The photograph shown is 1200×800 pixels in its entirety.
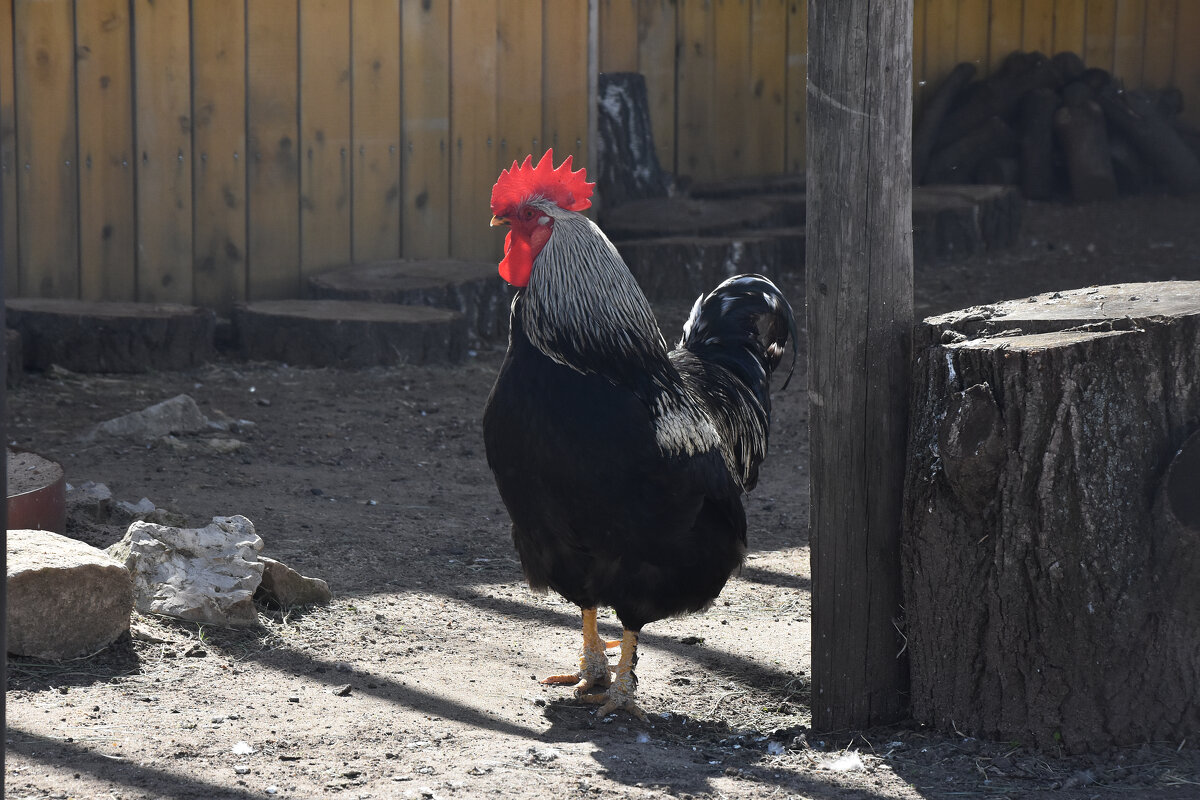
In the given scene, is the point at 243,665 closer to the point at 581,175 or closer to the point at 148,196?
the point at 581,175

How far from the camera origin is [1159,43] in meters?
14.4

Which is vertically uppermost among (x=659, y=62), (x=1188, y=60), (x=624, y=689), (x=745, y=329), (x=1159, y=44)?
(x=1159, y=44)

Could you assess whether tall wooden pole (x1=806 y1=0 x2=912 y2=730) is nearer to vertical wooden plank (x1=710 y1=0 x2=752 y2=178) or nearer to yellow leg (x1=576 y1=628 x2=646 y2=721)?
yellow leg (x1=576 y1=628 x2=646 y2=721)

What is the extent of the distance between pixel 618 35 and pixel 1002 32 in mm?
4857

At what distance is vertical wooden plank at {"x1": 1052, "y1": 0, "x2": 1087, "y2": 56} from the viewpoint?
45.9 feet

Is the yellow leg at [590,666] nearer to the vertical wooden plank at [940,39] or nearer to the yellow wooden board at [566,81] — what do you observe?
the yellow wooden board at [566,81]

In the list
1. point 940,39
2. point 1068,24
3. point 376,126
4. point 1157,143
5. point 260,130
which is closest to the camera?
point 260,130

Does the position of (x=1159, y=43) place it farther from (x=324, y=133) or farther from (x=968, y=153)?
(x=324, y=133)

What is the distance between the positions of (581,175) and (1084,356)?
1677mm

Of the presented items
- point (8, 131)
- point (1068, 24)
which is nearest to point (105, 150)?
point (8, 131)

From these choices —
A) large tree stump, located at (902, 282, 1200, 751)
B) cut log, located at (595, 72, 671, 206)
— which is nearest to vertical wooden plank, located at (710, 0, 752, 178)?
cut log, located at (595, 72, 671, 206)

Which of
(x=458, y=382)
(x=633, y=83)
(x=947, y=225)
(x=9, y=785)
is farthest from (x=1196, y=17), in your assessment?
(x=9, y=785)

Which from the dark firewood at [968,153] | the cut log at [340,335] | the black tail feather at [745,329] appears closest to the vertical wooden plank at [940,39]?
the dark firewood at [968,153]

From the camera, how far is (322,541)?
5.28 metres
